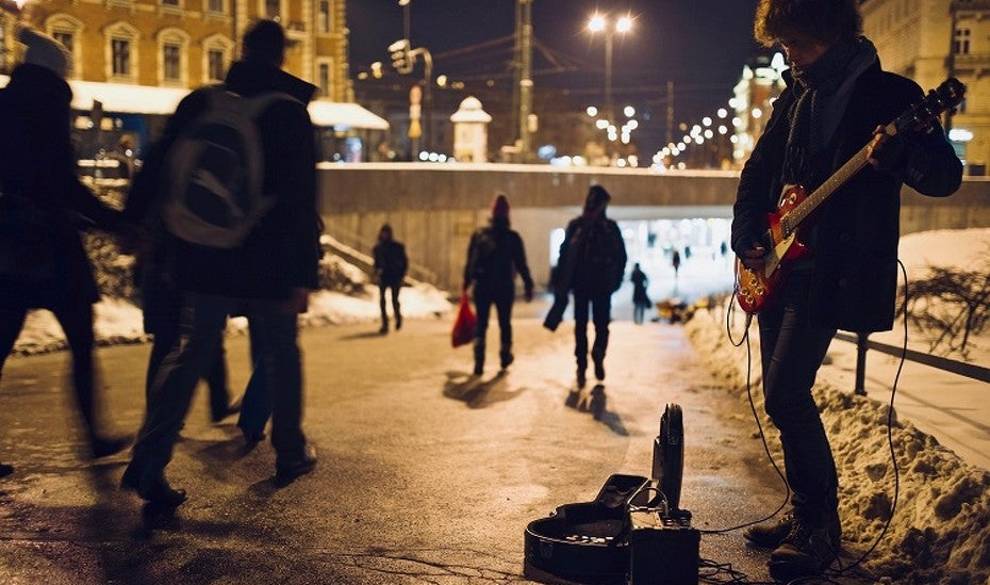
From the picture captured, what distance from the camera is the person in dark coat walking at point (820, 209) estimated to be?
4238 mm

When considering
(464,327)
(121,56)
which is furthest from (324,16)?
(464,327)

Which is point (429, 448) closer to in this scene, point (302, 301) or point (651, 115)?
point (302, 301)

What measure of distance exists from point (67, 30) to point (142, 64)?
12.6ft

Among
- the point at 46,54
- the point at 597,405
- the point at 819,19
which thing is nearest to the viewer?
the point at 819,19

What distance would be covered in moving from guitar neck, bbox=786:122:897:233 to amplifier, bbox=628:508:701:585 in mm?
1208

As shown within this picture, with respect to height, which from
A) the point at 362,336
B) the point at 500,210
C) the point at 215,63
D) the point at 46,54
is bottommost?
the point at 362,336

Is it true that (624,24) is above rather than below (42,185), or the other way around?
above

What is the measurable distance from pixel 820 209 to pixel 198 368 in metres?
2.67

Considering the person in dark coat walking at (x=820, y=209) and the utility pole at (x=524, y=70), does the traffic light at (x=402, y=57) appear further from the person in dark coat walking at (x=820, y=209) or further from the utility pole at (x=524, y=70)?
the person in dark coat walking at (x=820, y=209)

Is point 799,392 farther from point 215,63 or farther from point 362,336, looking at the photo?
point 215,63

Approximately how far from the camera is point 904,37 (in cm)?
5559

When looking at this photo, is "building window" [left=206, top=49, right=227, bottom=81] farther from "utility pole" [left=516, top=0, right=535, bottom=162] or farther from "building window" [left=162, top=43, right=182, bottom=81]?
"utility pole" [left=516, top=0, right=535, bottom=162]

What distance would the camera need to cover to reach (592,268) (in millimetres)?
10578

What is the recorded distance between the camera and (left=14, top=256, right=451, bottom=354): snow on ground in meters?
13.1
